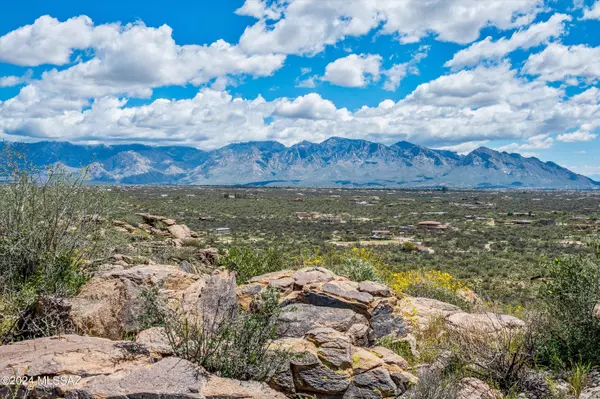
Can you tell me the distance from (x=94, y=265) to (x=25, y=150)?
3094 mm

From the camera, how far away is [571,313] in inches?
276

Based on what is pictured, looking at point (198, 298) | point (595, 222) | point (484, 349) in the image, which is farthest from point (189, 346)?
point (595, 222)

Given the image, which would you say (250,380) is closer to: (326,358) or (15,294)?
(326,358)

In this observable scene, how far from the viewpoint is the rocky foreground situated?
4215 millimetres

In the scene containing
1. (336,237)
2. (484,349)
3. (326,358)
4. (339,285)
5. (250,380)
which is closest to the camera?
(250,380)

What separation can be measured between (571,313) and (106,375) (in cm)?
696

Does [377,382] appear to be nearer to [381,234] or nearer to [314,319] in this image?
[314,319]

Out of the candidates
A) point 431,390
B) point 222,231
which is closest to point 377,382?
point 431,390

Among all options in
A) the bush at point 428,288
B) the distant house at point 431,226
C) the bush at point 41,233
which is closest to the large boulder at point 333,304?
the bush at point 428,288

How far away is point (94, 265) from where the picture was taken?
954cm

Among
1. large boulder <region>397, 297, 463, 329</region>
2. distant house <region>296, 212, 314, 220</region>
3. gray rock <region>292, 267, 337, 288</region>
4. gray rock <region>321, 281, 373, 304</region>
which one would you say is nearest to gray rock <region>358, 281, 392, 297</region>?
gray rock <region>321, 281, 373, 304</region>

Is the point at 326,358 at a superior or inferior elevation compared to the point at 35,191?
inferior

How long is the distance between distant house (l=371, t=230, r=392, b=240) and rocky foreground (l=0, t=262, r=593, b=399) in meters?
37.5

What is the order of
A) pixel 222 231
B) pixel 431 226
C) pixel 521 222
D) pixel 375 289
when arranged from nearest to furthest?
pixel 375 289, pixel 222 231, pixel 431 226, pixel 521 222
